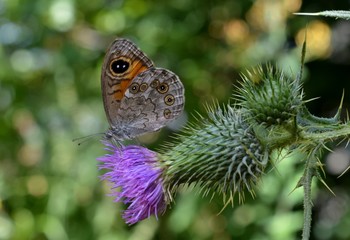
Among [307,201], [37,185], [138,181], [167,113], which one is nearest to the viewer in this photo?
[307,201]

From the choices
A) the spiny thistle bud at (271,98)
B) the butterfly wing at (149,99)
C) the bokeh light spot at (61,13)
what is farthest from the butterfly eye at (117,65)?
the bokeh light spot at (61,13)

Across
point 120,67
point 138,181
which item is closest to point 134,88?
point 120,67

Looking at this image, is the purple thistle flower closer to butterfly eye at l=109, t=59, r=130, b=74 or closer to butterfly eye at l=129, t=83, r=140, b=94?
butterfly eye at l=129, t=83, r=140, b=94

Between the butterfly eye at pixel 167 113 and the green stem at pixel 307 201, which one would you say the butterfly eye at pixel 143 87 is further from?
the green stem at pixel 307 201

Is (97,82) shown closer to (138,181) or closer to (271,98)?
(138,181)

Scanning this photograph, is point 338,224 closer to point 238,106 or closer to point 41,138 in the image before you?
point 238,106

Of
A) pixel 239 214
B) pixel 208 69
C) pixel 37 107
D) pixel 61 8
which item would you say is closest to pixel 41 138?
pixel 37 107

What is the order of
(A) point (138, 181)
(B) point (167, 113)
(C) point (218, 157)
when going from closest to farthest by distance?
(C) point (218, 157) < (A) point (138, 181) < (B) point (167, 113)
